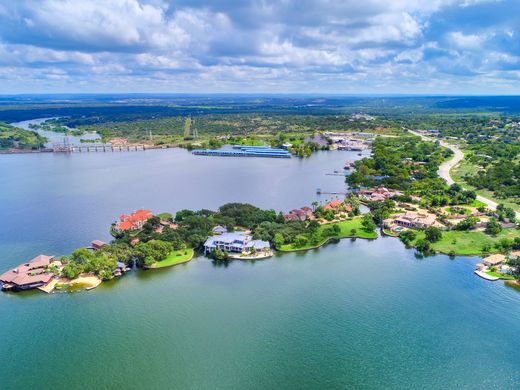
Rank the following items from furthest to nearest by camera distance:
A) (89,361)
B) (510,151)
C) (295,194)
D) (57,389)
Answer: (510,151) < (295,194) < (89,361) < (57,389)

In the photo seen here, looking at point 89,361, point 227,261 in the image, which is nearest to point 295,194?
point 227,261

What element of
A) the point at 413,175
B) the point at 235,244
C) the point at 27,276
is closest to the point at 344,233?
the point at 235,244

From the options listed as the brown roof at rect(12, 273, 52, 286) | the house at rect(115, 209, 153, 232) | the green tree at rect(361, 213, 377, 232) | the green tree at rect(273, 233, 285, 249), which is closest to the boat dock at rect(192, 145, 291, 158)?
the green tree at rect(361, 213, 377, 232)

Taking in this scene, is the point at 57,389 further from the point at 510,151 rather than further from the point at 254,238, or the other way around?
the point at 510,151

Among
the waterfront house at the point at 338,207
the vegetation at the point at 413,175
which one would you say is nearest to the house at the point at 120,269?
the waterfront house at the point at 338,207

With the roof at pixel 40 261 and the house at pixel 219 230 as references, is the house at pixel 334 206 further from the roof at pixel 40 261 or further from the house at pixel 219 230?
the roof at pixel 40 261

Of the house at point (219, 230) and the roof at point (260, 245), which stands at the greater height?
the house at point (219, 230)

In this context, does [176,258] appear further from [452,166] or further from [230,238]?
[452,166]
